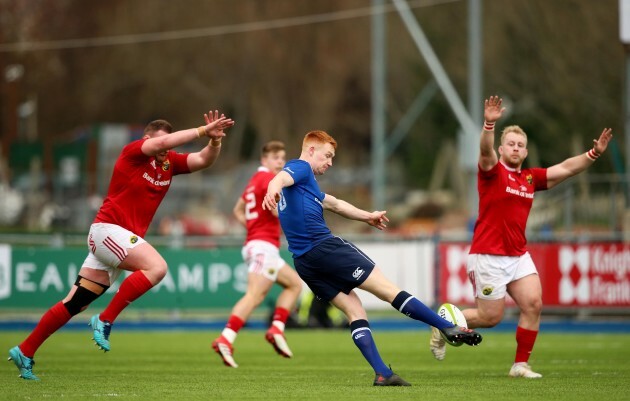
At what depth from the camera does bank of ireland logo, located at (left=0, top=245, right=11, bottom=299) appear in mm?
23438

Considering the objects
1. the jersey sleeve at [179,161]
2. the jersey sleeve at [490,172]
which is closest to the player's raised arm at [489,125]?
the jersey sleeve at [490,172]

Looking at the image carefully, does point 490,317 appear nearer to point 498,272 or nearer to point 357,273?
point 498,272

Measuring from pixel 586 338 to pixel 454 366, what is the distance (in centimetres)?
672

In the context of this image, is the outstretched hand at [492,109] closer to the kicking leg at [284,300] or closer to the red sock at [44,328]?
the red sock at [44,328]

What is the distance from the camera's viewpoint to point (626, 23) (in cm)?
2184

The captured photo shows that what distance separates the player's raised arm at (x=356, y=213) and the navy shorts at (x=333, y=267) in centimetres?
25

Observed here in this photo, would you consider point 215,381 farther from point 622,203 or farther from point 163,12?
point 163,12

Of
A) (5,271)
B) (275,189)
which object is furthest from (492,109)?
(5,271)

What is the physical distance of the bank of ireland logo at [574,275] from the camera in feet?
74.5

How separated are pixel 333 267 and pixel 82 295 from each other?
8.65 feet

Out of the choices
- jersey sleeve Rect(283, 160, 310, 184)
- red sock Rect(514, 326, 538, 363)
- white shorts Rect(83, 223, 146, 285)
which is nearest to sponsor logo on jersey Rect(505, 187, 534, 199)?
red sock Rect(514, 326, 538, 363)

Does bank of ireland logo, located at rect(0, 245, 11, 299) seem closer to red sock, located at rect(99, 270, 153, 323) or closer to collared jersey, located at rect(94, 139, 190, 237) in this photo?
collared jersey, located at rect(94, 139, 190, 237)

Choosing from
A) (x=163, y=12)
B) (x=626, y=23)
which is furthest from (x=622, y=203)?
(x=163, y=12)

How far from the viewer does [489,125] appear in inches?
457
